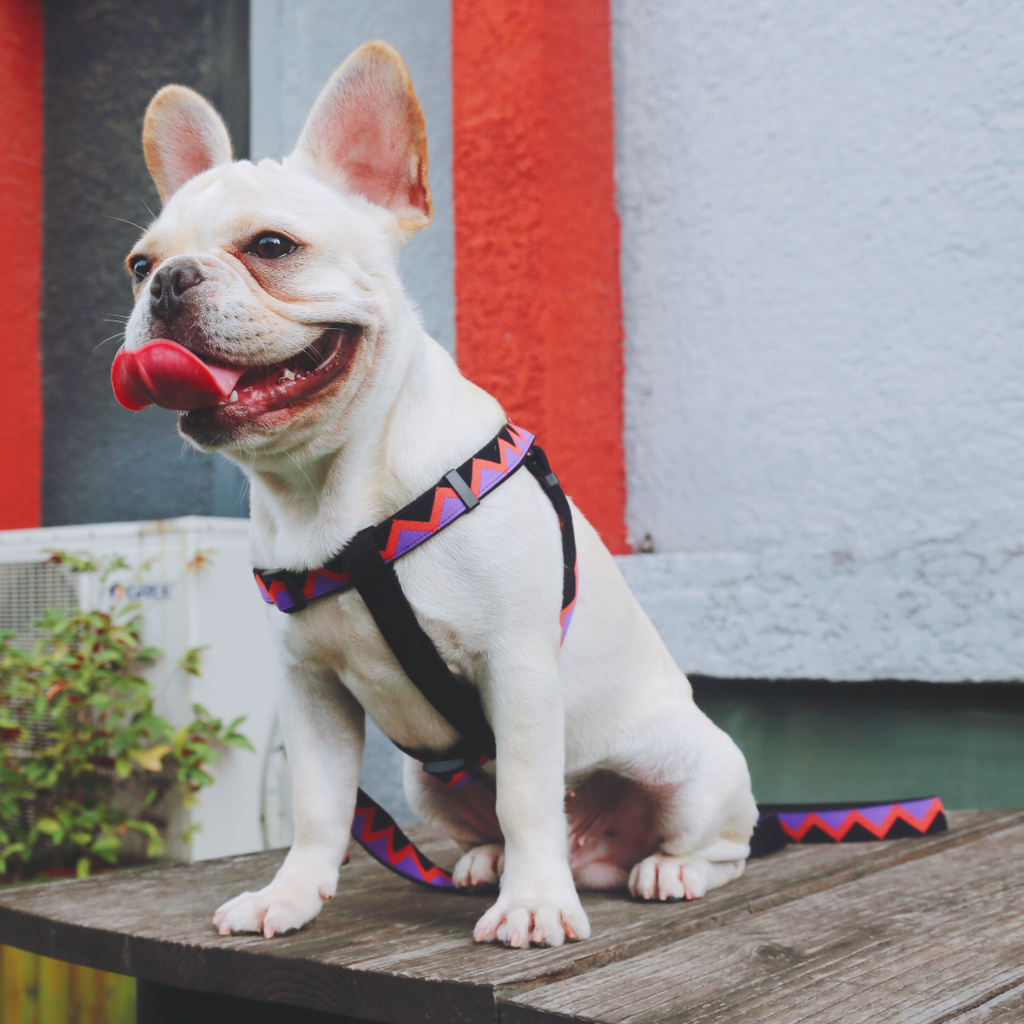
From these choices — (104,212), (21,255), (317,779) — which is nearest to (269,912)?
(317,779)

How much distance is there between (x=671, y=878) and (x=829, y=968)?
1.37ft

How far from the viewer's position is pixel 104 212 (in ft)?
13.8

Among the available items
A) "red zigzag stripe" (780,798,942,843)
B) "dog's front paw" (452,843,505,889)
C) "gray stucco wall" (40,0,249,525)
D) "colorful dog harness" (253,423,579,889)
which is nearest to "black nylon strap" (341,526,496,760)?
"colorful dog harness" (253,423,579,889)

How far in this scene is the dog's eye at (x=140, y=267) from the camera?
4.82 ft

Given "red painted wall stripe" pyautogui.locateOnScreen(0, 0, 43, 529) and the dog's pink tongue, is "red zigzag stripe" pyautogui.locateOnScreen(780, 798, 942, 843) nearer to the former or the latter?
the dog's pink tongue

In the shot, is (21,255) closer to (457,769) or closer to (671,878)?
(457,769)

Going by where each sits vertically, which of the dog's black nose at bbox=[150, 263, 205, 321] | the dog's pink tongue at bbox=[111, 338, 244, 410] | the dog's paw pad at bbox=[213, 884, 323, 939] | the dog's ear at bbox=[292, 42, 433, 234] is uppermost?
the dog's ear at bbox=[292, 42, 433, 234]

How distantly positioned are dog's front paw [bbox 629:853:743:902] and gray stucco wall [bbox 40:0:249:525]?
2708mm

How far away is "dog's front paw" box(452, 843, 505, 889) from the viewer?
71.4 inches

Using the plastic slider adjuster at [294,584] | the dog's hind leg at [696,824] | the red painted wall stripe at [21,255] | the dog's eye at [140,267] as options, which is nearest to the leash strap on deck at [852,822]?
the dog's hind leg at [696,824]

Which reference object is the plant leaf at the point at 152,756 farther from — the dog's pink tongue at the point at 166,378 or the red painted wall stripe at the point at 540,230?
the dog's pink tongue at the point at 166,378

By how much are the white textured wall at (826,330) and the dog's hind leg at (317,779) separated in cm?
155

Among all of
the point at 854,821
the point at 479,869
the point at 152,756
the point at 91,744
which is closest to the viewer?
the point at 479,869

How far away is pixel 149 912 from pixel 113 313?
3.12 m
